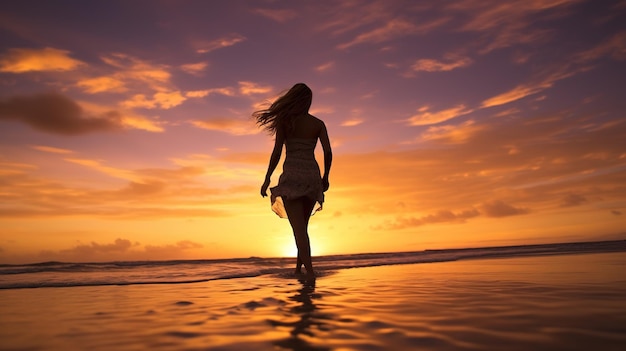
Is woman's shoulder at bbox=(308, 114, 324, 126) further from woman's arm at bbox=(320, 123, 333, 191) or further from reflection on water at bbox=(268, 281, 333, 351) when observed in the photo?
reflection on water at bbox=(268, 281, 333, 351)

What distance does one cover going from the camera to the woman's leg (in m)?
6.23

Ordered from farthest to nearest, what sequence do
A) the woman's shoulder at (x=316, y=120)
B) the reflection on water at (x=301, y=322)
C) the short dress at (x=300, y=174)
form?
1. the woman's shoulder at (x=316, y=120)
2. the short dress at (x=300, y=174)
3. the reflection on water at (x=301, y=322)

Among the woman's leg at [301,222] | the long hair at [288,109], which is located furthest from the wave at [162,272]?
the long hair at [288,109]

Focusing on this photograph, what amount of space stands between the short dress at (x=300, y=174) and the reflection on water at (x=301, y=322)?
2566mm

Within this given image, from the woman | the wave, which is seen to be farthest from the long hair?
the wave

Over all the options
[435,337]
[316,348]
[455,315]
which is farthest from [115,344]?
[455,315]

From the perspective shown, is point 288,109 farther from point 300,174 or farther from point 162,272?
point 162,272

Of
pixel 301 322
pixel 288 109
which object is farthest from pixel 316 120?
pixel 301 322

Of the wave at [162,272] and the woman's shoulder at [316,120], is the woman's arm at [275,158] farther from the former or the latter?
the wave at [162,272]

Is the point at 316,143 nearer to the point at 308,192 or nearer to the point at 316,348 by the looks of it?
the point at 308,192

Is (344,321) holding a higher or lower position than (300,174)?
lower

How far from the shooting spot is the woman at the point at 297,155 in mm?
6305

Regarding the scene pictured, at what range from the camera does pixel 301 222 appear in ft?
21.0

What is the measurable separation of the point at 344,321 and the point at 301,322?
11.2 inches
